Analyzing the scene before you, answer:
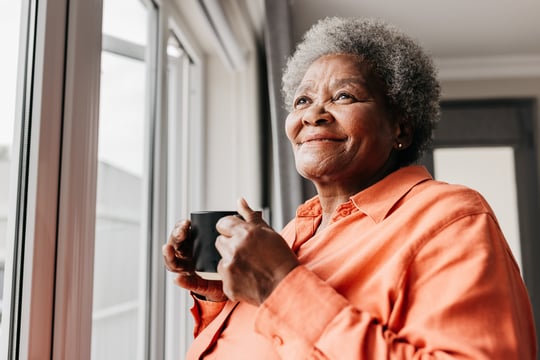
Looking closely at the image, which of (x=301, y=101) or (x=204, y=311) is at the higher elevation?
(x=301, y=101)

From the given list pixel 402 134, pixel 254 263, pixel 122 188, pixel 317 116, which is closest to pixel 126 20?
pixel 122 188

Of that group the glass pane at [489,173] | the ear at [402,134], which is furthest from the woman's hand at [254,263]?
the glass pane at [489,173]

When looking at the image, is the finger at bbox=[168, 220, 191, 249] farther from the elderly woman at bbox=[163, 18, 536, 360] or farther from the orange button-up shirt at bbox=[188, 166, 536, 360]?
the orange button-up shirt at bbox=[188, 166, 536, 360]

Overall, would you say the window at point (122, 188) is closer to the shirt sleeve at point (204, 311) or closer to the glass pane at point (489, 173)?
the shirt sleeve at point (204, 311)

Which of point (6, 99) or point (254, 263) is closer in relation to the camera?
point (254, 263)

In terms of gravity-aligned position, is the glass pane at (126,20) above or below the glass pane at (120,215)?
→ above

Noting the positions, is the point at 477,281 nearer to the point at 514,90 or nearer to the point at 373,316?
the point at 373,316

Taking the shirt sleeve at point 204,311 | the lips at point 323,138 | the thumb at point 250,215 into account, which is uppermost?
the lips at point 323,138

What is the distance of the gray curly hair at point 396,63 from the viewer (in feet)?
3.09

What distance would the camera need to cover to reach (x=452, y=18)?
2641 mm

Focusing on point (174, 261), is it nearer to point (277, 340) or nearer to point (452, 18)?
point (277, 340)

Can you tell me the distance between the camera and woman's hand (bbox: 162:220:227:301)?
87 cm

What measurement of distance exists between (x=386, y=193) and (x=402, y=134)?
8.1 inches

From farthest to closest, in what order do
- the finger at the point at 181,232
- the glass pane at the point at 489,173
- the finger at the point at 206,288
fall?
1. the glass pane at the point at 489,173
2. the finger at the point at 206,288
3. the finger at the point at 181,232
